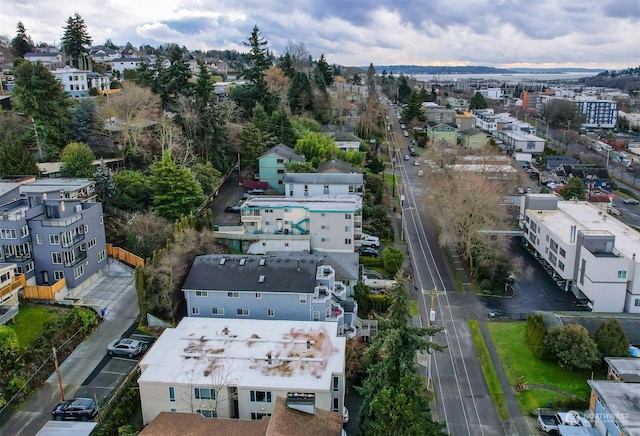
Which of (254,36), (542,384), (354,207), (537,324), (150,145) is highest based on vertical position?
(254,36)

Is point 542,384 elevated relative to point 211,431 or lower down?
lower down

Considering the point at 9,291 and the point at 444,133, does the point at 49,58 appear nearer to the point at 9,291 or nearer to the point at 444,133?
the point at 444,133

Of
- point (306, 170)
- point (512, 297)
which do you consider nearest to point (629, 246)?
point (512, 297)

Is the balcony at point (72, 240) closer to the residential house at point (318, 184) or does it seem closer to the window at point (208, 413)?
the window at point (208, 413)

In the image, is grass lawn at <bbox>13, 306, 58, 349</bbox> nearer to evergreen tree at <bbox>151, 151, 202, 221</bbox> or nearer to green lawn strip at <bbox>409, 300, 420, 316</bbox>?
evergreen tree at <bbox>151, 151, 202, 221</bbox>

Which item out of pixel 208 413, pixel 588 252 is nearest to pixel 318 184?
pixel 588 252

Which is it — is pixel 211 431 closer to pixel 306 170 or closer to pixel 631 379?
pixel 631 379

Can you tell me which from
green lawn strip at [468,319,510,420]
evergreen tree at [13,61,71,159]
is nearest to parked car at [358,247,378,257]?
green lawn strip at [468,319,510,420]
